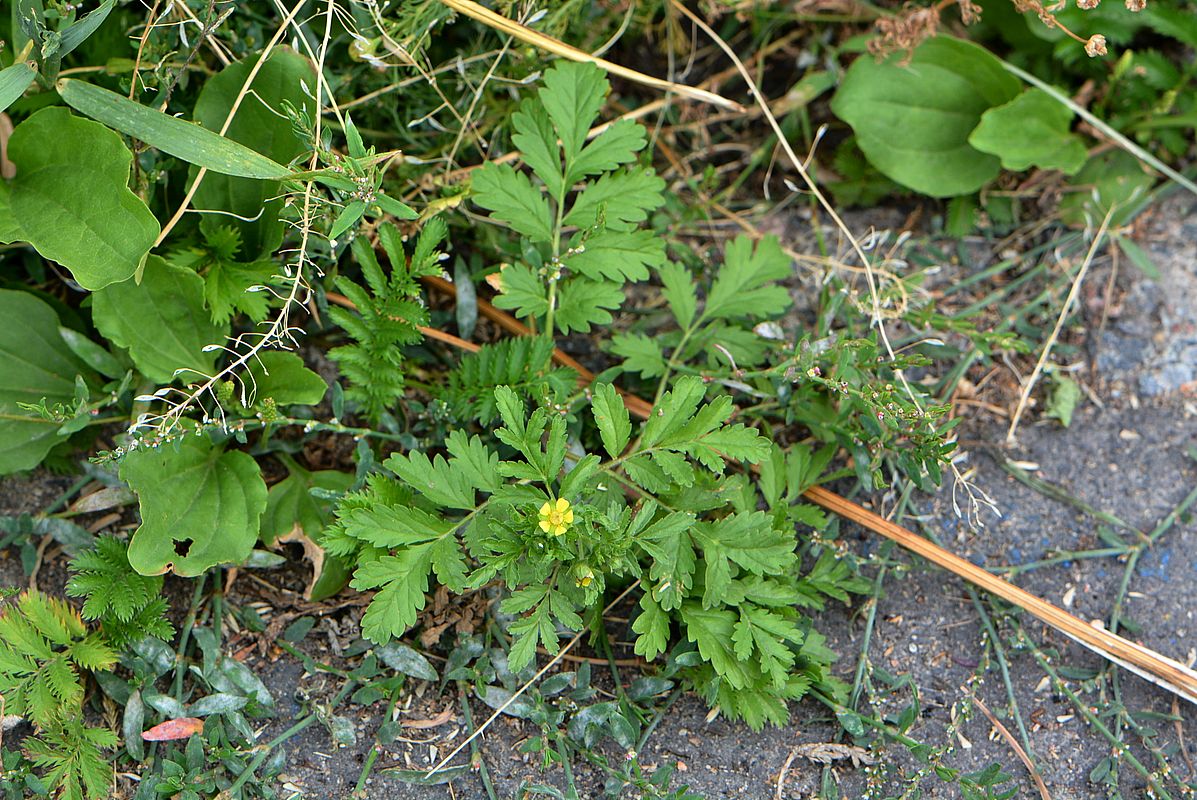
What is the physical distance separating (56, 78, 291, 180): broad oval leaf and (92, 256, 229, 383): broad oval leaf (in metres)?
0.29

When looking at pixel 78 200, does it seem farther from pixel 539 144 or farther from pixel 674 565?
pixel 674 565

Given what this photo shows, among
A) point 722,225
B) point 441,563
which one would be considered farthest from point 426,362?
point 722,225

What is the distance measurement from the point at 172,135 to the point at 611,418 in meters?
1.12

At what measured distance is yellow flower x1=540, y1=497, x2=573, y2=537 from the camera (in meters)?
1.96

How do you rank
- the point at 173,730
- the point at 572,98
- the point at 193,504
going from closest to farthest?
the point at 173,730, the point at 193,504, the point at 572,98

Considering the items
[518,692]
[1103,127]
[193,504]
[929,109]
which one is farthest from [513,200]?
[1103,127]

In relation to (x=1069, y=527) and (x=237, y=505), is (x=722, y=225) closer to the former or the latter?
(x=1069, y=527)

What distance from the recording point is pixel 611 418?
214cm

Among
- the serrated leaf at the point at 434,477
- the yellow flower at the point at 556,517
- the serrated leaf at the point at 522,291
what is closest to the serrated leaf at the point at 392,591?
the serrated leaf at the point at 434,477

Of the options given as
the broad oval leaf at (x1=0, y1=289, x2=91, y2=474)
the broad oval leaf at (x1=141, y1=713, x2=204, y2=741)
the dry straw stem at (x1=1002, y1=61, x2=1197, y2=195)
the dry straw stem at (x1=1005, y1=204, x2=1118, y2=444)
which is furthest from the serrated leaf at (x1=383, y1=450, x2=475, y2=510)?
the dry straw stem at (x1=1002, y1=61, x2=1197, y2=195)

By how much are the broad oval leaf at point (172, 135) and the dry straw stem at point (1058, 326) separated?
6.51 ft

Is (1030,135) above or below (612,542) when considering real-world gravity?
above

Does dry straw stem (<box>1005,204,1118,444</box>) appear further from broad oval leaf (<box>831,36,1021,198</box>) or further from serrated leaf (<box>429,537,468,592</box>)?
serrated leaf (<box>429,537,468,592</box>)

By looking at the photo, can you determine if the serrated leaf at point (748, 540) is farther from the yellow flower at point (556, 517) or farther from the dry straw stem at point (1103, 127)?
the dry straw stem at point (1103, 127)
